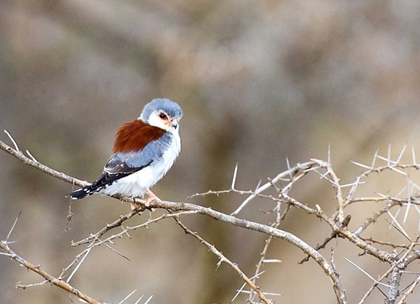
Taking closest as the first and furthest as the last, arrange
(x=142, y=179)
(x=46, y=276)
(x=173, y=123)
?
(x=46, y=276) < (x=142, y=179) < (x=173, y=123)

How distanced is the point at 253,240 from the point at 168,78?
89.3 inches

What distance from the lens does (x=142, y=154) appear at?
4.57 meters

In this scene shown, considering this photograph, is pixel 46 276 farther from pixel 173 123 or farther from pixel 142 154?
pixel 173 123

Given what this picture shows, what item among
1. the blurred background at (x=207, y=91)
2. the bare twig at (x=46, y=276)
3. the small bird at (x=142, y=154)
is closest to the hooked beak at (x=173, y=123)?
the small bird at (x=142, y=154)

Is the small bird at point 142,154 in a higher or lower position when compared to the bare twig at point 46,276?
higher

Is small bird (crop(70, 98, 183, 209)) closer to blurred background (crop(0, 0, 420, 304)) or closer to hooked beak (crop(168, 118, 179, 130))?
hooked beak (crop(168, 118, 179, 130))

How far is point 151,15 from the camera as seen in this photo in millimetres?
8141

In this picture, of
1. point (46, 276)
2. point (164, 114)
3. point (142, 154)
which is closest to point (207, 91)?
point (164, 114)

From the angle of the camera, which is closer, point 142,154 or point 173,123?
point 142,154

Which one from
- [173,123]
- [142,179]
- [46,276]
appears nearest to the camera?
[46,276]

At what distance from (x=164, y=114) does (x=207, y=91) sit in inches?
116

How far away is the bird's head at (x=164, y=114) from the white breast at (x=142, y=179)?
0.19 m

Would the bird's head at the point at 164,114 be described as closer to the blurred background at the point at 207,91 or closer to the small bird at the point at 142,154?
the small bird at the point at 142,154

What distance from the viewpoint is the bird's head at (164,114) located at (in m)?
4.97
